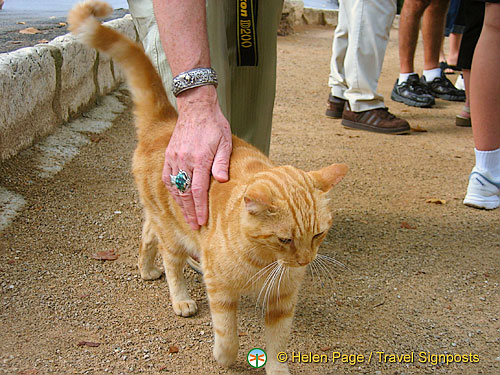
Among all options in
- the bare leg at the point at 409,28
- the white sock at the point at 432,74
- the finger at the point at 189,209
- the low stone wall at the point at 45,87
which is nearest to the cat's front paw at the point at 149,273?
the finger at the point at 189,209

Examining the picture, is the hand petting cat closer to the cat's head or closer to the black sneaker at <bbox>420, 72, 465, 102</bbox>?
the cat's head

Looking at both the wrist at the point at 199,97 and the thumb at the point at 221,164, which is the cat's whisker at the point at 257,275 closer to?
the thumb at the point at 221,164

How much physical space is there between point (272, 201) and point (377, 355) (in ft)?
2.82

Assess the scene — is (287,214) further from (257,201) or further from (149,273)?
(149,273)

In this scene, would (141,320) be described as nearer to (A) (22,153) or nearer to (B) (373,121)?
(A) (22,153)

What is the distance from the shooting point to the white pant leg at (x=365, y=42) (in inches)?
167

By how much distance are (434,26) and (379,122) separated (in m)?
1.59

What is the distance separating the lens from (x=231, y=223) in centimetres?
179

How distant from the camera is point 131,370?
1929 mm

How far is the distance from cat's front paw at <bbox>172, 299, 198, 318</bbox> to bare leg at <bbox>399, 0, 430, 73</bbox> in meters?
3.98

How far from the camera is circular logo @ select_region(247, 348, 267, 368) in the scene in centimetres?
202

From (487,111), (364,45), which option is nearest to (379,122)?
(364,45)

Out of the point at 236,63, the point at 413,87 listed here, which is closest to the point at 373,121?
the point at 413,87

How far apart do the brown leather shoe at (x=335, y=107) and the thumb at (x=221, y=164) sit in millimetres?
3321
